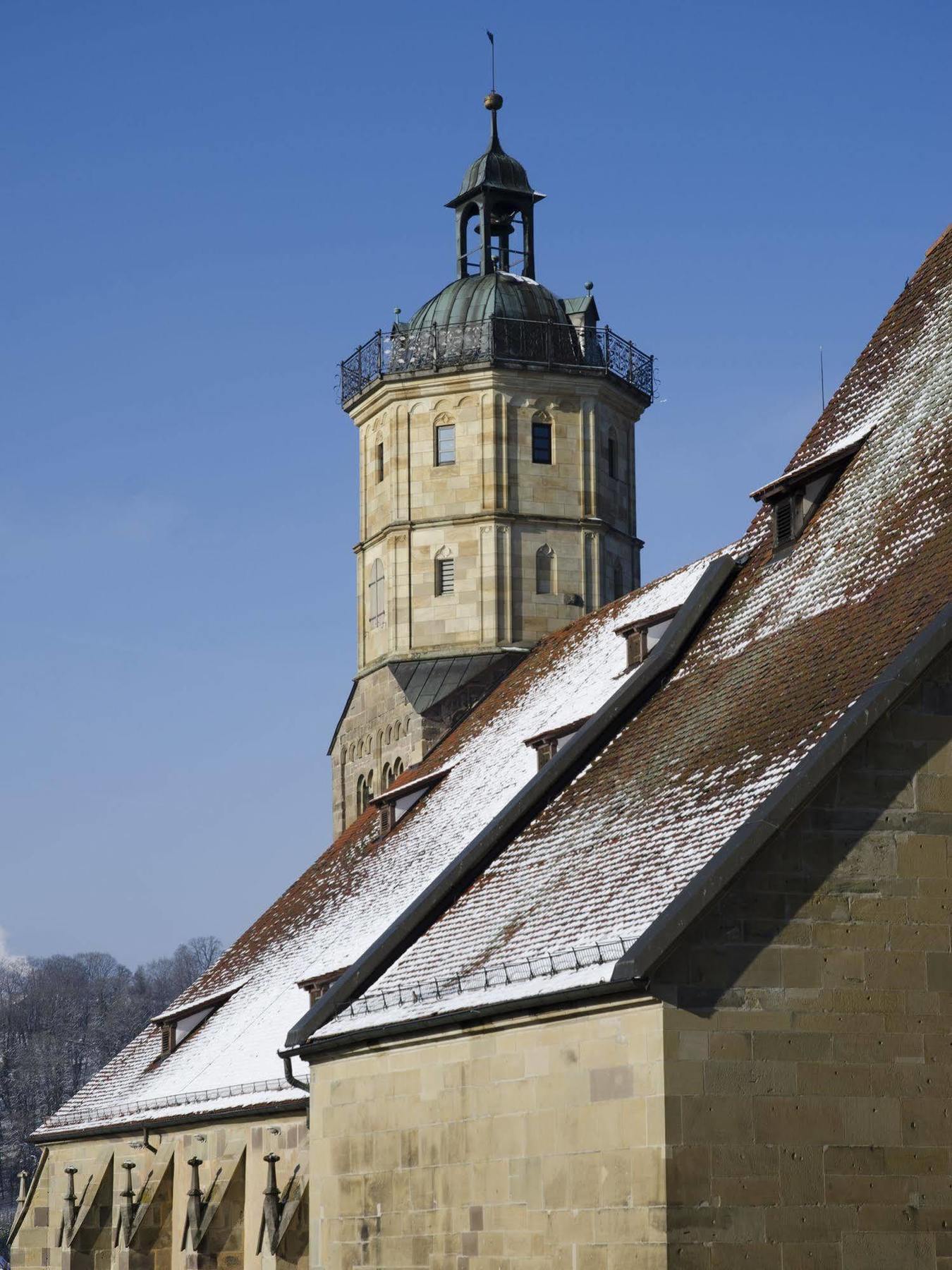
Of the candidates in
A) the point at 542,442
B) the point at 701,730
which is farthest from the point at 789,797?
the point at 542,442

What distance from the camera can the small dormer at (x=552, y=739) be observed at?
26359mm

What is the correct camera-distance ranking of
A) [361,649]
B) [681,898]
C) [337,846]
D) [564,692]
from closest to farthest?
[681,898], [564,692], [337,846], [361,649]

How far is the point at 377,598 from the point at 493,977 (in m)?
23.3

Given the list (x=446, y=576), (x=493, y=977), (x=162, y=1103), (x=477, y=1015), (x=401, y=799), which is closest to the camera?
(x=477, y=1015)

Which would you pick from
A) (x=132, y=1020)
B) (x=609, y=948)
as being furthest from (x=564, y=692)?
(x=132, y=1020)

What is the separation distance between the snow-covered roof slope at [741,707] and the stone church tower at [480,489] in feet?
55.7

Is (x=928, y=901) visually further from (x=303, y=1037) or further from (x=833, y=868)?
(x=303, y=1037)

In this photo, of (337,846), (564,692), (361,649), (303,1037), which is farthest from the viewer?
(361,649)

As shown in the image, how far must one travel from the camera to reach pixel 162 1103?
110ft

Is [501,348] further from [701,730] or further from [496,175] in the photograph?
[701,730]

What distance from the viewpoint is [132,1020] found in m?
143

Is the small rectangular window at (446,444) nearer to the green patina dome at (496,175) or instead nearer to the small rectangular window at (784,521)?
the green patina dome at (496,175)

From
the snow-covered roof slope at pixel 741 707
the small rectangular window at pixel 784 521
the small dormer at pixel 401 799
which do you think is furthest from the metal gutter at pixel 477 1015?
the small dormer at pixel 401 799

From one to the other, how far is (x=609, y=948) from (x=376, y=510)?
26128 millimetres
